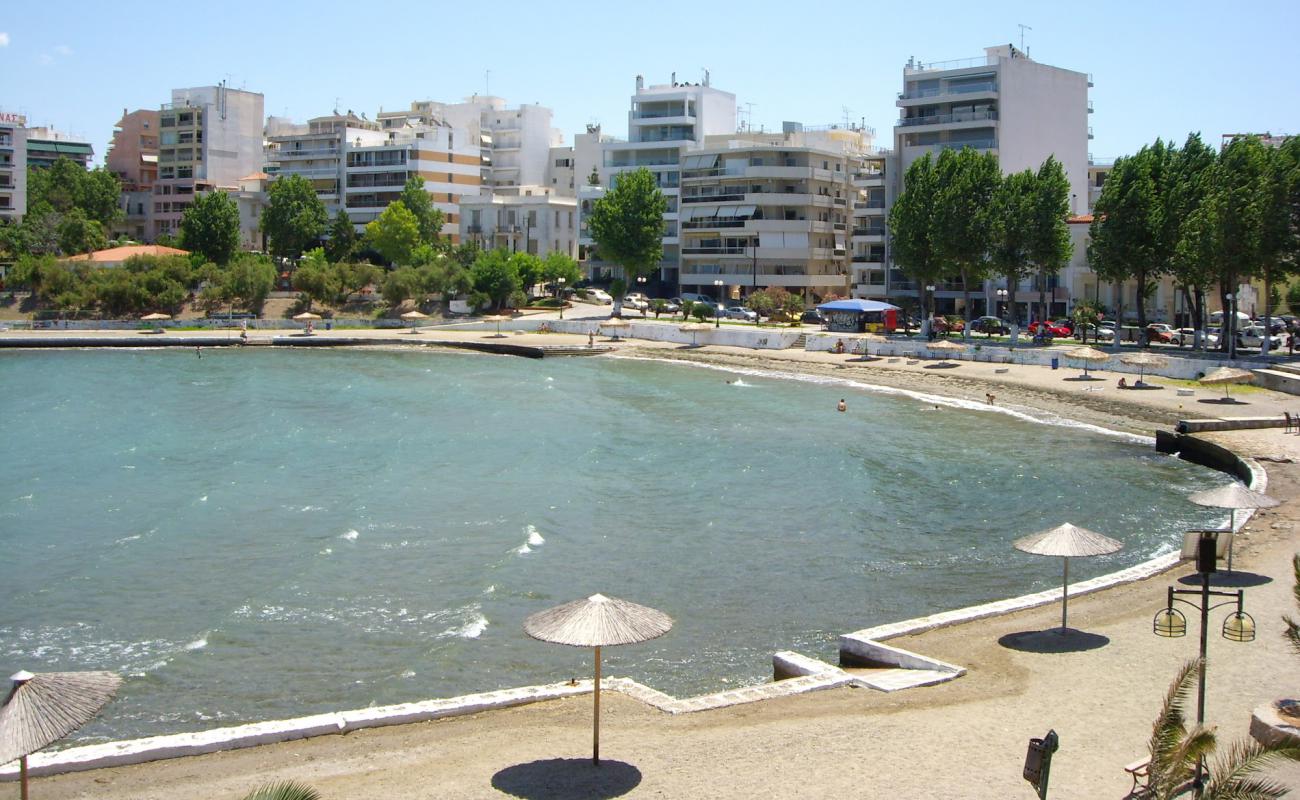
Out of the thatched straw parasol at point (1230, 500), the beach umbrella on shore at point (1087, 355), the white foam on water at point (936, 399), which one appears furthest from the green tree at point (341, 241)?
the thatched straw parasol at point (1230, 500)

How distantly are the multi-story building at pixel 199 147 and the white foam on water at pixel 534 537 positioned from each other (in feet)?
389

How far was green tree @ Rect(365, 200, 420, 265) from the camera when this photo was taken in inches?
4301

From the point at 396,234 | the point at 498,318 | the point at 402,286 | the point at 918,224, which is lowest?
the point at 498,318

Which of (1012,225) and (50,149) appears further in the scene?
(50,149)

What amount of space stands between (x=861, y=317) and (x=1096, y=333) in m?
15.1

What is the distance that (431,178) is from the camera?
400 feet

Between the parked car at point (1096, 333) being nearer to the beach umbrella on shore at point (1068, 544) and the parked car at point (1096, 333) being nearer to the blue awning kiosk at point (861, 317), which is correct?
the blue awning kiosk at point (861, 317)

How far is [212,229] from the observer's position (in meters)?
108

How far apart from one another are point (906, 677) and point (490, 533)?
1549 centimetres

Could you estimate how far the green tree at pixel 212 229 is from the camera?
108 m

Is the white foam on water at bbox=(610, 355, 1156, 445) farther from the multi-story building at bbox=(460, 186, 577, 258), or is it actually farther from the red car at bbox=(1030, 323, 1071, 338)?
the multi-story building at bbox=(460, 186, 577, 258)

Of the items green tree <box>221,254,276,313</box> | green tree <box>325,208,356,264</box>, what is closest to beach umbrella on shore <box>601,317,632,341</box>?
green tree <box>221,254,276,313</box>

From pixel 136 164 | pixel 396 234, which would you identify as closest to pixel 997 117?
pixel 396 234

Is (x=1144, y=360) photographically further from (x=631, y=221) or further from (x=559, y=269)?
(x=559, y=269)
